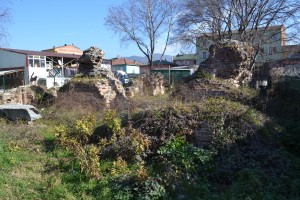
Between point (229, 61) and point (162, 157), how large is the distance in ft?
29.4

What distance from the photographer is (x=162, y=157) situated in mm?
6938

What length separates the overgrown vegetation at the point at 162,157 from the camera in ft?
19.2

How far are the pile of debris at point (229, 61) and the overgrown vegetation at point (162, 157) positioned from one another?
5.59 meters

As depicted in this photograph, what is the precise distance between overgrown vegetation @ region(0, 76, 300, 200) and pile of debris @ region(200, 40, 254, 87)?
559 centimetres

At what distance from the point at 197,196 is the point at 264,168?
1.70 meters

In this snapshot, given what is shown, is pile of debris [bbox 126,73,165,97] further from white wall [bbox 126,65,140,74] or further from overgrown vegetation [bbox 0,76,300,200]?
white wall [bbox 126,65,140,74]

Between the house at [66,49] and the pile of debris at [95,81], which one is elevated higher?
the house at [66,49]

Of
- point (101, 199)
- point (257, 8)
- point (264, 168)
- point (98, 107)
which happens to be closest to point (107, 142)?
point (101, 199)

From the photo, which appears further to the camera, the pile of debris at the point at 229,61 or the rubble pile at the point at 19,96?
the rubble pile at the point at 19,96

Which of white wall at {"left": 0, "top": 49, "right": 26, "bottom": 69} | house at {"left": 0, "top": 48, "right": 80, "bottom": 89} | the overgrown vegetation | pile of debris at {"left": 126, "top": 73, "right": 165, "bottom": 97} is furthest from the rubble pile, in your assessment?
white wall at {"left": 0, "top": 49, "right": 26, "bottom": 69}

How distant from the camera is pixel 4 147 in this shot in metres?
8.30

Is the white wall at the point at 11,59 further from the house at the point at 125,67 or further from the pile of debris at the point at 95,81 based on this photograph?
the pile of debris at the point at 95,81

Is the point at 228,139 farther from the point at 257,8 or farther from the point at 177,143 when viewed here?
Result: the point at 257,8

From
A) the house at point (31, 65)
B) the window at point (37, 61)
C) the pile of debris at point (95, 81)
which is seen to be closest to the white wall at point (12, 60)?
the house at point (31, 65)
